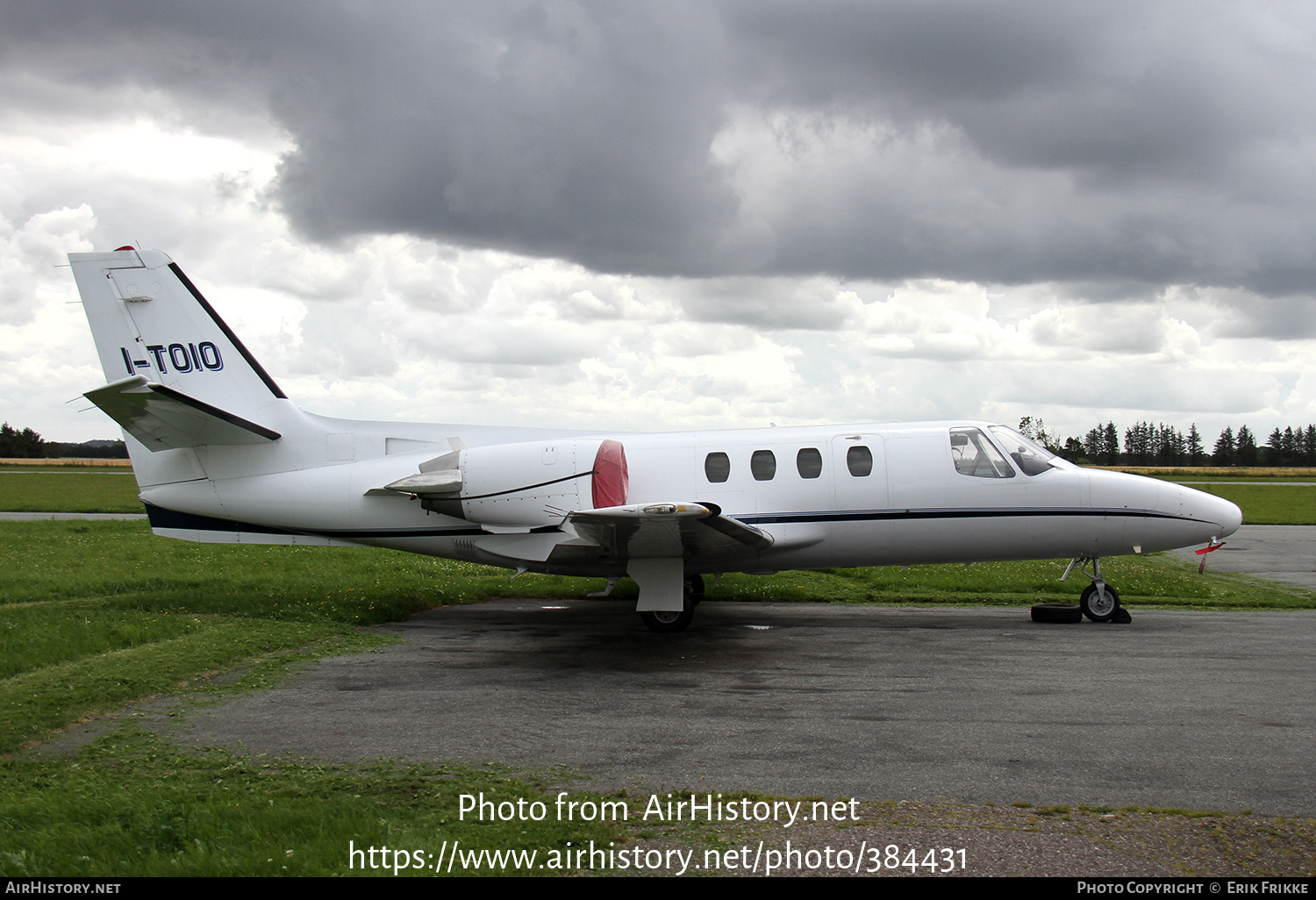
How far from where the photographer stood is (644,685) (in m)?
9.37

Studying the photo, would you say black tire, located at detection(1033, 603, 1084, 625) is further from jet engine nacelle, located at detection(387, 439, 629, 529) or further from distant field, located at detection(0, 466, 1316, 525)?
distant field, located at detection(0, 466, 1316, 525)

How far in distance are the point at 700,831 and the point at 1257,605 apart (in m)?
14.1

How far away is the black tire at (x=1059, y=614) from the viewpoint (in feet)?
43.1

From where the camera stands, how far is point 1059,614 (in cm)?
1321

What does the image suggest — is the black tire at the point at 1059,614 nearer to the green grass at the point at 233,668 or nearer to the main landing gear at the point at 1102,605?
the main landing gear at the point at 1102,605

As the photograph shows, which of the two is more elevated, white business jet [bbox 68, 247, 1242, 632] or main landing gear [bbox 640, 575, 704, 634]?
white business jet [bbox 68, 247, 1242, 632]

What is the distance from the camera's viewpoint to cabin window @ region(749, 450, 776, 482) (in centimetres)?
1302

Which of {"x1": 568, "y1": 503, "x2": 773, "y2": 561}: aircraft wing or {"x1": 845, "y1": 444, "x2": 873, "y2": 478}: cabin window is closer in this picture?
{"x1": 568, "y1": 503, "x2": 773, "y2": 561}: aircraft wing

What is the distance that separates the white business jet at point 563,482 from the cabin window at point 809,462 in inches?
1.1

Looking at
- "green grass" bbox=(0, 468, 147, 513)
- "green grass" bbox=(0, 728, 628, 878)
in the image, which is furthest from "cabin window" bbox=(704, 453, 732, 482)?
"green grass" bbox=(0, 468, 147, 513)

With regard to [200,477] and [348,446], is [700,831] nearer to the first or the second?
[348,446]

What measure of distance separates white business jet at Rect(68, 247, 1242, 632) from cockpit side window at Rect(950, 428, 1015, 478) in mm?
27

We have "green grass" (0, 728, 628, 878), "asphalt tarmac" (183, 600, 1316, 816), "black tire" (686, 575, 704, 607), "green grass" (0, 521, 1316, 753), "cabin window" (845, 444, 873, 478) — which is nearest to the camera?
"green grass" (0, 728, 628, 878)

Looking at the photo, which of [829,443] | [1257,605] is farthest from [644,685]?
[1257,605]
